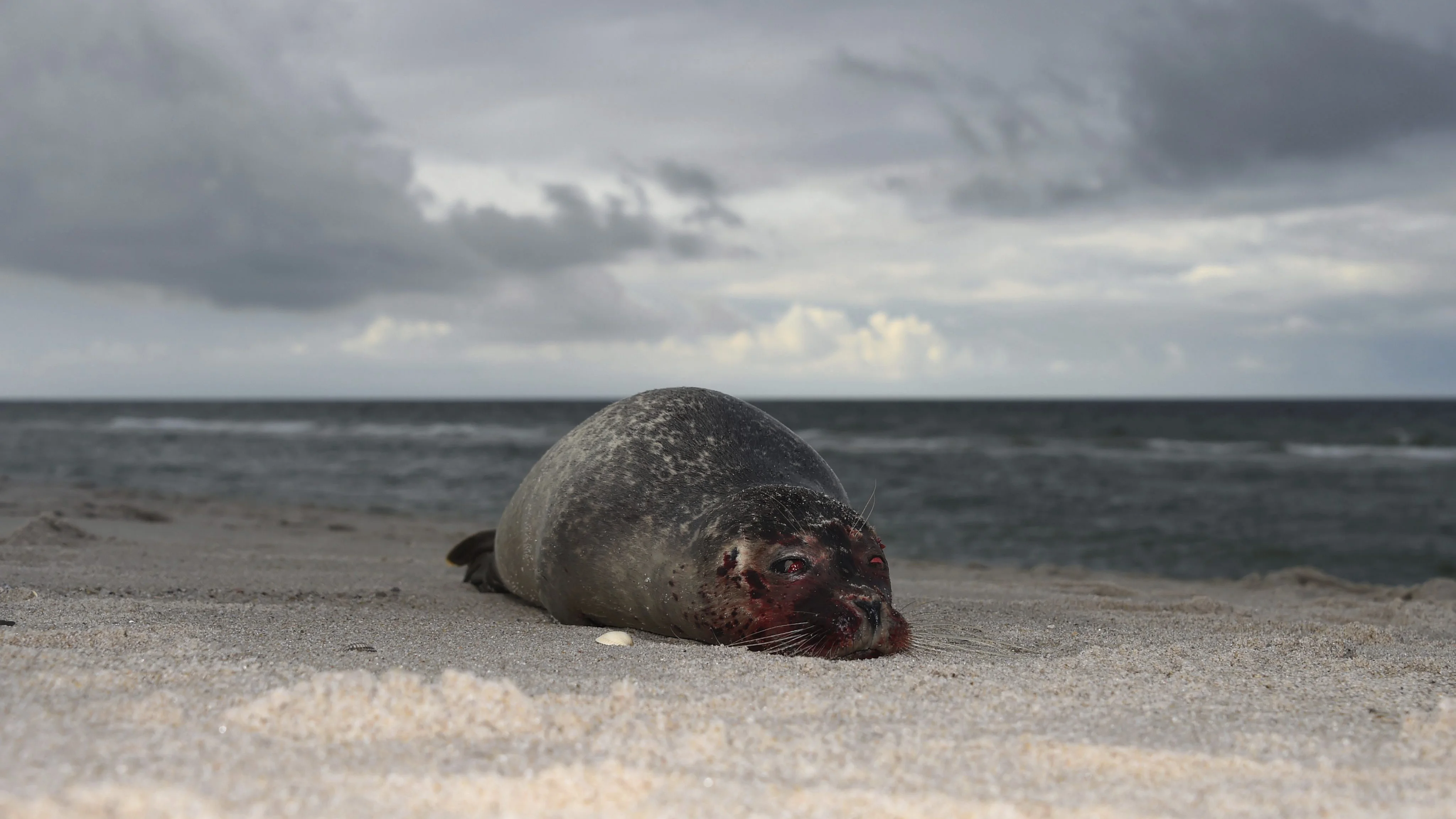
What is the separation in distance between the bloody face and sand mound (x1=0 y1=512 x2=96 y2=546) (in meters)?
5.21

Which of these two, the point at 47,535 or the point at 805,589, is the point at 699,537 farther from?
the point at 47,535

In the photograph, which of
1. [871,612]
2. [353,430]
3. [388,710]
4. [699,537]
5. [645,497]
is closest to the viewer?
[388,710]

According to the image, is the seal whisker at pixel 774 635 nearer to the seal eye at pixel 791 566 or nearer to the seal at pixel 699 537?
the seal at pixel 699 537

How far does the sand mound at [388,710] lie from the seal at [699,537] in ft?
4.06

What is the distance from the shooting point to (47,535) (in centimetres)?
676

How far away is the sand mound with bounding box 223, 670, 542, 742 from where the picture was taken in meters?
2.05

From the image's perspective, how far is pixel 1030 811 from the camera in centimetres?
175

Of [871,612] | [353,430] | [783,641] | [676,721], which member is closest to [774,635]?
[783,641]

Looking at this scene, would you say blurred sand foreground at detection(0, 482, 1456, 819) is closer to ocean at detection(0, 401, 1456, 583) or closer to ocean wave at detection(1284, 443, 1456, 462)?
ocean at detection(0, 401, 1456, 583)

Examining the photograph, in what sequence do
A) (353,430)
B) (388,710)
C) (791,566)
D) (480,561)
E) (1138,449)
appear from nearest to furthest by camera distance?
(388,710) < (791,566) < (480,561) < (1138,449) < (353,430)

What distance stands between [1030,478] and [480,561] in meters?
18.4

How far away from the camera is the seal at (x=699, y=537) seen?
133 inches

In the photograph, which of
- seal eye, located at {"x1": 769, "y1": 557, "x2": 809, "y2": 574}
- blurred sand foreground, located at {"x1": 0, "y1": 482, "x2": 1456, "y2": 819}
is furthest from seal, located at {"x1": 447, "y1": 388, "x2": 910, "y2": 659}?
blurred sand foreground, located at {"x1": 0, "y1": 482, "x2": 1456, "y2": 819}

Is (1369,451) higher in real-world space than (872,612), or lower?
lower
